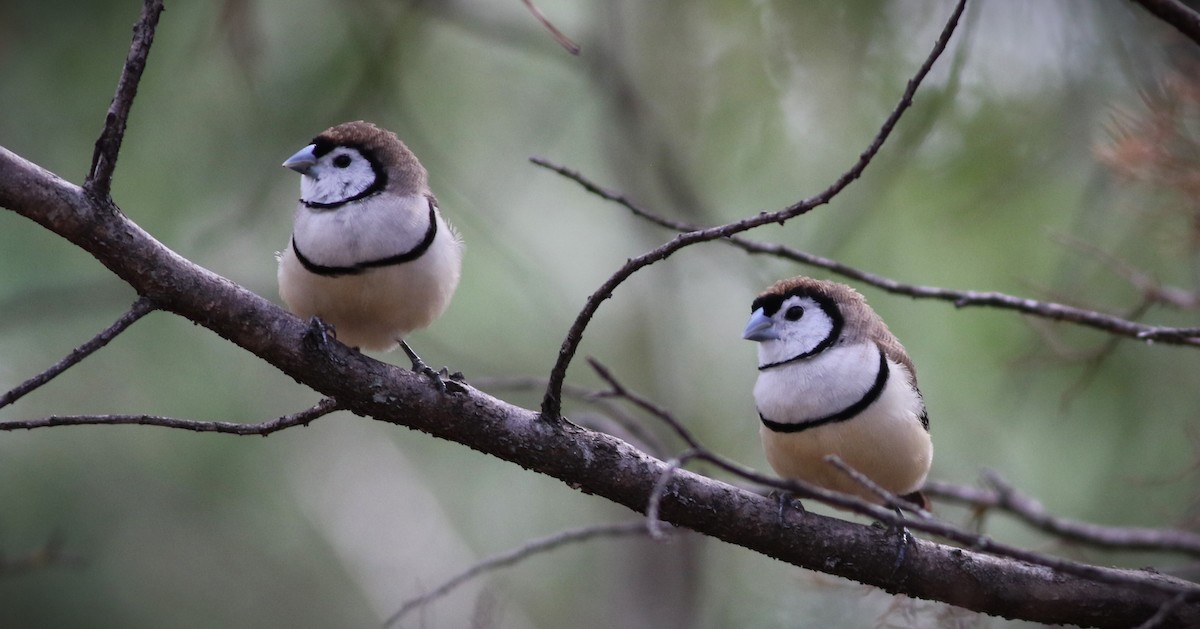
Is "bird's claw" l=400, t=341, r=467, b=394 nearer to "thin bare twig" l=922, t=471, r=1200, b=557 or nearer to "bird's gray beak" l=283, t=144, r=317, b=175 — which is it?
"bird's gray beak" l=283, t=144, r=317, b=175

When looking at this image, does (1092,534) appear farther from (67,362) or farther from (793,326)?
(67,362)

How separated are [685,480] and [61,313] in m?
3.01

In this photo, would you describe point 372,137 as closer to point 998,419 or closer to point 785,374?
point 785,374

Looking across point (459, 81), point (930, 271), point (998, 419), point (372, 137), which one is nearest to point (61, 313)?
point (459, 81)

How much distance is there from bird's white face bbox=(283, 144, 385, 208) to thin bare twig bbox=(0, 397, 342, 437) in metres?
0.59

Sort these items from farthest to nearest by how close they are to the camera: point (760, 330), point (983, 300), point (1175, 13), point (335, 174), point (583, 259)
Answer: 1. point (583, 259)
2. point (760, 330)
3. point (335, 174)
4. point (983, 300)
5. point (1175, 13)

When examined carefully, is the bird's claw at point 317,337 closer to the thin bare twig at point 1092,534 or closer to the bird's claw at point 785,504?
the bird's claw at point 785,504

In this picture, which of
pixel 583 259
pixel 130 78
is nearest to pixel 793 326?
pixel 130 78

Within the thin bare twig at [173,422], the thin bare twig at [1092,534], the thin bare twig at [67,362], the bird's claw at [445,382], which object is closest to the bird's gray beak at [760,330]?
the thin bare twig at [1092,534]

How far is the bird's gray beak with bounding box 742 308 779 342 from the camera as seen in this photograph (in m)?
2.79

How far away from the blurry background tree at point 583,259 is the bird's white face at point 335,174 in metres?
0.94

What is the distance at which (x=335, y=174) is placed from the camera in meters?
2.56

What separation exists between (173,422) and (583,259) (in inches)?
170

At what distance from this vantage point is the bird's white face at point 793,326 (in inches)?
109
